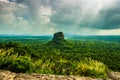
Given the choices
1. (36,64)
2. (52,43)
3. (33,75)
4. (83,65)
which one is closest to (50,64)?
(36,64)

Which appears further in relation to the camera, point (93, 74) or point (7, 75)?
point (93, 74)

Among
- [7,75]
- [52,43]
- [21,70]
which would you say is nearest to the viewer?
[7,75]

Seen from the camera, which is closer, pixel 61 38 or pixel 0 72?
pixel 0 72

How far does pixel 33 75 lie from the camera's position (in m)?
6.65

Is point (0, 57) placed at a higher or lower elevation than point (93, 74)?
higher

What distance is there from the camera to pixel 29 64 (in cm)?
877

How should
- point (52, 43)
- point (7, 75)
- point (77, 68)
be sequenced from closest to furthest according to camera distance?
1. point (7, 75)
2. point (77, 68)
3. point (52, 43)

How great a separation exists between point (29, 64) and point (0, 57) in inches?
52.0

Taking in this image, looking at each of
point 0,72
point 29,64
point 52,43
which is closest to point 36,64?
point 29,64

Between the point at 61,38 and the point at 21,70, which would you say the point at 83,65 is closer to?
the point at 21,70

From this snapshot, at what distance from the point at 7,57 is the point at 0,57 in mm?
285

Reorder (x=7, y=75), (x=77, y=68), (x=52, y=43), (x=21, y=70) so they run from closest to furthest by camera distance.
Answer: (x=7, y=75) < (x=21, y=70) < (x=77, y=68) < (x=52, y=43)

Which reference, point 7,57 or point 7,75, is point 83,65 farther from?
point 7,75

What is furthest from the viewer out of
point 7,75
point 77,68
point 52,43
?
point 52,43
